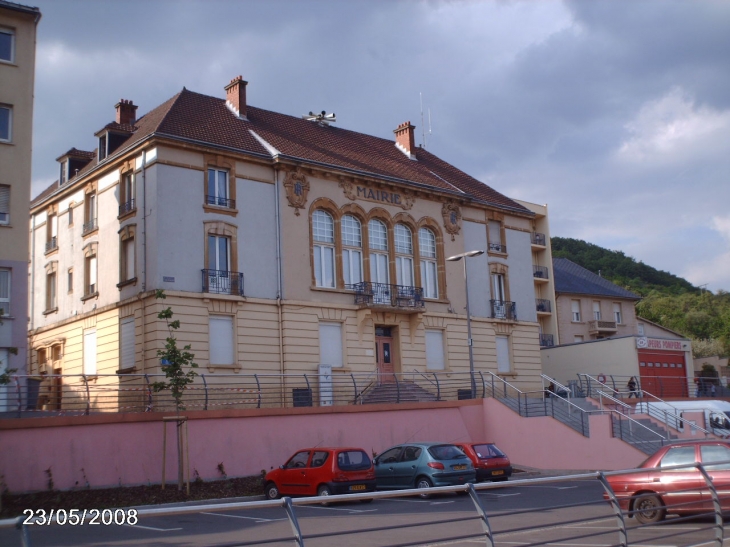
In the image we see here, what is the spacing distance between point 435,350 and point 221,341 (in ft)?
37.1

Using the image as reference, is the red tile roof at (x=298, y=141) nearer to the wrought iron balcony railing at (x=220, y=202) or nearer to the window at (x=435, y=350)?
the wrought iron balcony railing at (x=220, y=202)

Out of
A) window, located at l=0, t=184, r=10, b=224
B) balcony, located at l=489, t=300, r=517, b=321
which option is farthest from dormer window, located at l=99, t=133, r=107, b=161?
balcony, located at l=489, t=300, r=517, b=321

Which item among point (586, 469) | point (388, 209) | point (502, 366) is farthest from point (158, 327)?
point (502, 366)

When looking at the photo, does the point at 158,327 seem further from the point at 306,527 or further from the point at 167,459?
the point at 306,527

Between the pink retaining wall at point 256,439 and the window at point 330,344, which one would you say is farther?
the window at point 330,344

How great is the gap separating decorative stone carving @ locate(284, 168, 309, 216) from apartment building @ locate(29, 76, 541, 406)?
6cm

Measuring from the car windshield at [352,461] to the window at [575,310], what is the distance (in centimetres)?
4232

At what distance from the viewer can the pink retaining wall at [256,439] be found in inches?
846

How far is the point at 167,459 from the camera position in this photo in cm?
2392

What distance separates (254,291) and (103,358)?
6915 mm

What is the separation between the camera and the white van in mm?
32094

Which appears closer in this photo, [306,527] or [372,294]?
[306,527]

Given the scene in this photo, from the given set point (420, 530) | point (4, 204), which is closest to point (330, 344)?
point (4, 204)
